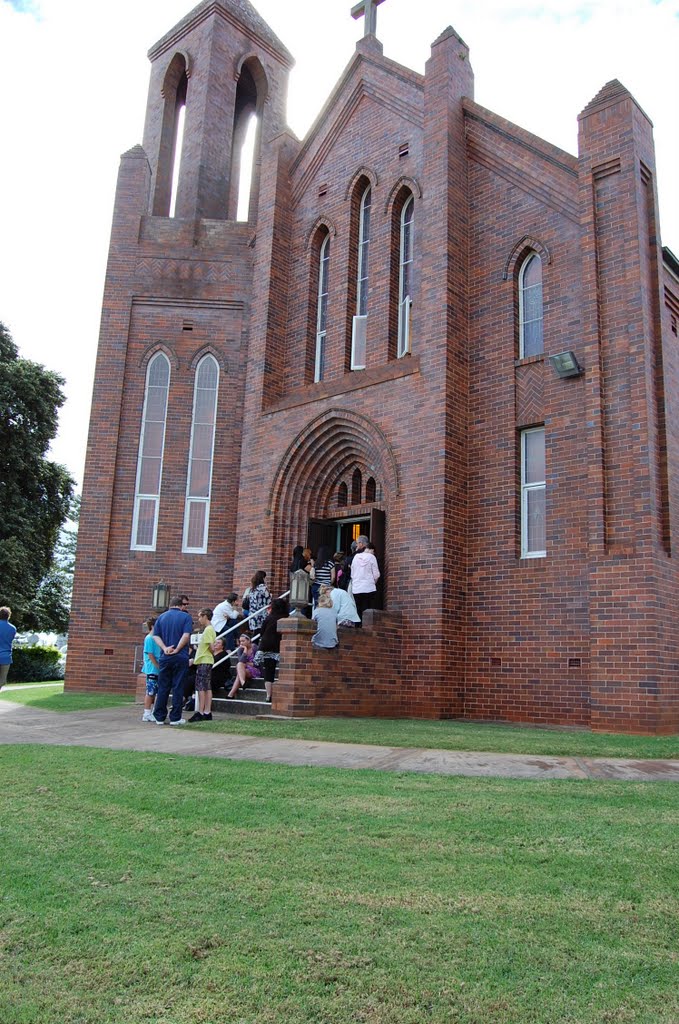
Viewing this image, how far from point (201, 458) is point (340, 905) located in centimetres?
1500

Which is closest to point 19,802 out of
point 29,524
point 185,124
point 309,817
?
point 309,817

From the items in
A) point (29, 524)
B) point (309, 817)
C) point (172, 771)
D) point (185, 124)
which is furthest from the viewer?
point (29, 524)

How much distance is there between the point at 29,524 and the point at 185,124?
1503 centimetres

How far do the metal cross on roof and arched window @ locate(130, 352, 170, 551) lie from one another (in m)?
8.41

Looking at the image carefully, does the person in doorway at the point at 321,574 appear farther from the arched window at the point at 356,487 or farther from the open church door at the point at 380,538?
the arched window at the point at 356,487

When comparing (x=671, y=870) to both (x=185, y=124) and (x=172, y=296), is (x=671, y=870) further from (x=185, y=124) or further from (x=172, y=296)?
→ (x=185, y=124)

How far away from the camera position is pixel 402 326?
609 inches

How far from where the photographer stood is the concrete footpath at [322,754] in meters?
6.40

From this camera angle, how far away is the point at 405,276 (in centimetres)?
1564

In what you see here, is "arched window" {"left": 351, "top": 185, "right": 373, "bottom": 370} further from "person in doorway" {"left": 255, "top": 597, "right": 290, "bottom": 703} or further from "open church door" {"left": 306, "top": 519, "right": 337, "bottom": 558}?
"person in doorway" {"left": 255, "top": 597, "right": 290, "bottom": 703}

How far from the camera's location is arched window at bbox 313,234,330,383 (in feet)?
55.4

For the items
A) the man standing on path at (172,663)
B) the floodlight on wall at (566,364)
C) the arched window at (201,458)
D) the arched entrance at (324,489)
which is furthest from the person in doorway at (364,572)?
the arched window at (201,458)

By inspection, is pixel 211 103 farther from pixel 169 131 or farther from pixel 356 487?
pixel 356 487

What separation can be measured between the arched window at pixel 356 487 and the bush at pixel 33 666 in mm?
16420
